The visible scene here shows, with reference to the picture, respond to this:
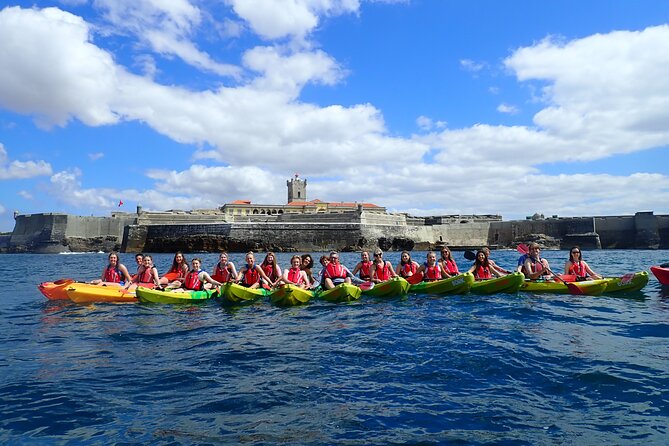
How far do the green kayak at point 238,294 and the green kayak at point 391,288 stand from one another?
3.00m

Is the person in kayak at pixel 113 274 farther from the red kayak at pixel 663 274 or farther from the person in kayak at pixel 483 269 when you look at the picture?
the red kayak at pixel 663 274

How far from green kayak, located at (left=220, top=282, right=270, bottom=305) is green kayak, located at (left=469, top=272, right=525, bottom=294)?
573 centimetres

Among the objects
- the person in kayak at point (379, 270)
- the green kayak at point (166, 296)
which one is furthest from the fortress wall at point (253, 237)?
the green kayak at point (166, 296)

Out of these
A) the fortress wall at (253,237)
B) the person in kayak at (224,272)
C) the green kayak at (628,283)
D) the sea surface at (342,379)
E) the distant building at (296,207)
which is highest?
the distant building at (296,207)

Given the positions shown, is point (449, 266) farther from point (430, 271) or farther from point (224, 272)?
point (224, 272)

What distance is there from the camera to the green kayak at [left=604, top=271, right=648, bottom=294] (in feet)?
40.8

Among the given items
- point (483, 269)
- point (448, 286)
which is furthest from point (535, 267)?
point (448, 286)

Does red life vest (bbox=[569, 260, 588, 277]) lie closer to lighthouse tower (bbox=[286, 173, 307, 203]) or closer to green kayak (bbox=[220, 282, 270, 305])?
green kayak (bbox=[220, 282, 270, 305])

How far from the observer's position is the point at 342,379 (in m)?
5.50

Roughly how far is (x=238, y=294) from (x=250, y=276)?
1040mm

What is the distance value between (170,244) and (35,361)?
1815 inches

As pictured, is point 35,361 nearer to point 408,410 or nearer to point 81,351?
point 81,351

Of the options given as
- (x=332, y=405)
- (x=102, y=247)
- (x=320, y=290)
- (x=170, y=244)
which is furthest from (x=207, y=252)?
(x=332, y=405)

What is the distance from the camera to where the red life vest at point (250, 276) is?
1292 cm
